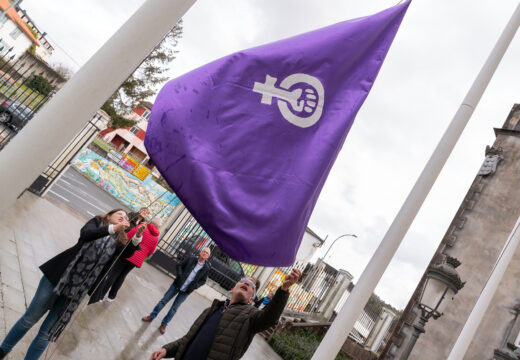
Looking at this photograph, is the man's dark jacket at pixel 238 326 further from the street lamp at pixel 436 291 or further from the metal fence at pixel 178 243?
the metal fence at pixel 178 243

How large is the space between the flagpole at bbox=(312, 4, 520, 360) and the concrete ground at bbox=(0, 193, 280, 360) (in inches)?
91.3

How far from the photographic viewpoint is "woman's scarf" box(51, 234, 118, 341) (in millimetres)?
3740

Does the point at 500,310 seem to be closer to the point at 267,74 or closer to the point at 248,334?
the point at 248,334

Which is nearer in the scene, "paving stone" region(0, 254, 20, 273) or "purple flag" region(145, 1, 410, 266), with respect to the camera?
"purple flag" region(145, 1, 410, 266)

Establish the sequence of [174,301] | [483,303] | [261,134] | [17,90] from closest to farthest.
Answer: [261,134]
[483,303]
[174,301]
[17,90]

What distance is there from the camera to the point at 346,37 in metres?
2.79

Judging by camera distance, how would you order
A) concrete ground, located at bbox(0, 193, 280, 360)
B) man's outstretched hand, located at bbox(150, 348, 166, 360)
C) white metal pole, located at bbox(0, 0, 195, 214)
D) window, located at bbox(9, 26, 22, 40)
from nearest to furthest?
white metal pole, located at bbox(0, 0, 195, 214) < man's outstretched hand, located at bbox(150, 348, 166, 360) < concrete ground, located at bbox(0, 193, 280, 360) < window, located at bbox(9, 26, 22, 40)

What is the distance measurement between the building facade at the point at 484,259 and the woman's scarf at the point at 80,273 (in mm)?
9245

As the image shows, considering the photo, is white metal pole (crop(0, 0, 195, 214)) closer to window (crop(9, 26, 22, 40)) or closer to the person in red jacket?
the person in red jacket

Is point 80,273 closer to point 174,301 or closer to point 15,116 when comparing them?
point 174,301

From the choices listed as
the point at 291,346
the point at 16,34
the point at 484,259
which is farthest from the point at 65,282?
the point at 16,34

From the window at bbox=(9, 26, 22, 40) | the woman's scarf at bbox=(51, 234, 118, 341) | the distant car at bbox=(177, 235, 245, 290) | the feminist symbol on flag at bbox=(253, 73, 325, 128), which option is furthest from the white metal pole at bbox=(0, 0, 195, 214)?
the window at bbox=(9, 26, 22, 40)

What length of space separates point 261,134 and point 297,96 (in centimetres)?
38

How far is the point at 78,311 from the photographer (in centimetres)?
600
